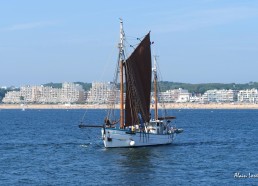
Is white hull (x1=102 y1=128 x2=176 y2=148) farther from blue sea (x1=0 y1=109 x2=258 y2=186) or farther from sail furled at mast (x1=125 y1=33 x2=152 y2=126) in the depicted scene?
sail furled at mast (x1=125 y1=33 x2=152 y2=126)

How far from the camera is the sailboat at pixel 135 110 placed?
7550 centimetres

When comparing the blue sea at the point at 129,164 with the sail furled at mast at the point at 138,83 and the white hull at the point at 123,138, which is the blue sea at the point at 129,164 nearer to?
the white hull at the point at 123,138

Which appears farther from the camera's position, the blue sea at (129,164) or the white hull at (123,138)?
the white hull at (123,138)

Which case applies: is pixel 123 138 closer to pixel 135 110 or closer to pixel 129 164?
pixel 135 110

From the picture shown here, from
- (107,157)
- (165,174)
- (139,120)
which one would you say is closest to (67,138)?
(139,120)

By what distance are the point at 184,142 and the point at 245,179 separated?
36.9m

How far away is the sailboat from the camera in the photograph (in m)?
75.5

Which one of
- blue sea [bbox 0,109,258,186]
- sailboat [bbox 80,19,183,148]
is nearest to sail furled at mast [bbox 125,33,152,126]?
sailboat [bbox 80,19,183,148]

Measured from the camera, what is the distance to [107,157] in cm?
6881

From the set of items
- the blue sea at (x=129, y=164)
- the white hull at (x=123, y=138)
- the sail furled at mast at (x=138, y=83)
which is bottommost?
the blue sea at (x=129, y=164)

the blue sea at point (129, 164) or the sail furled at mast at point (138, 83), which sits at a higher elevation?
the sail furled at mast at point (138, 83)

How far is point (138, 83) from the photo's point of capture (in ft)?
259

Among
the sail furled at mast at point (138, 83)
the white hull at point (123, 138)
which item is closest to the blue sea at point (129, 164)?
the white hull at point (123, 138)

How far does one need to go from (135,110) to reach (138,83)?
3049 mm
